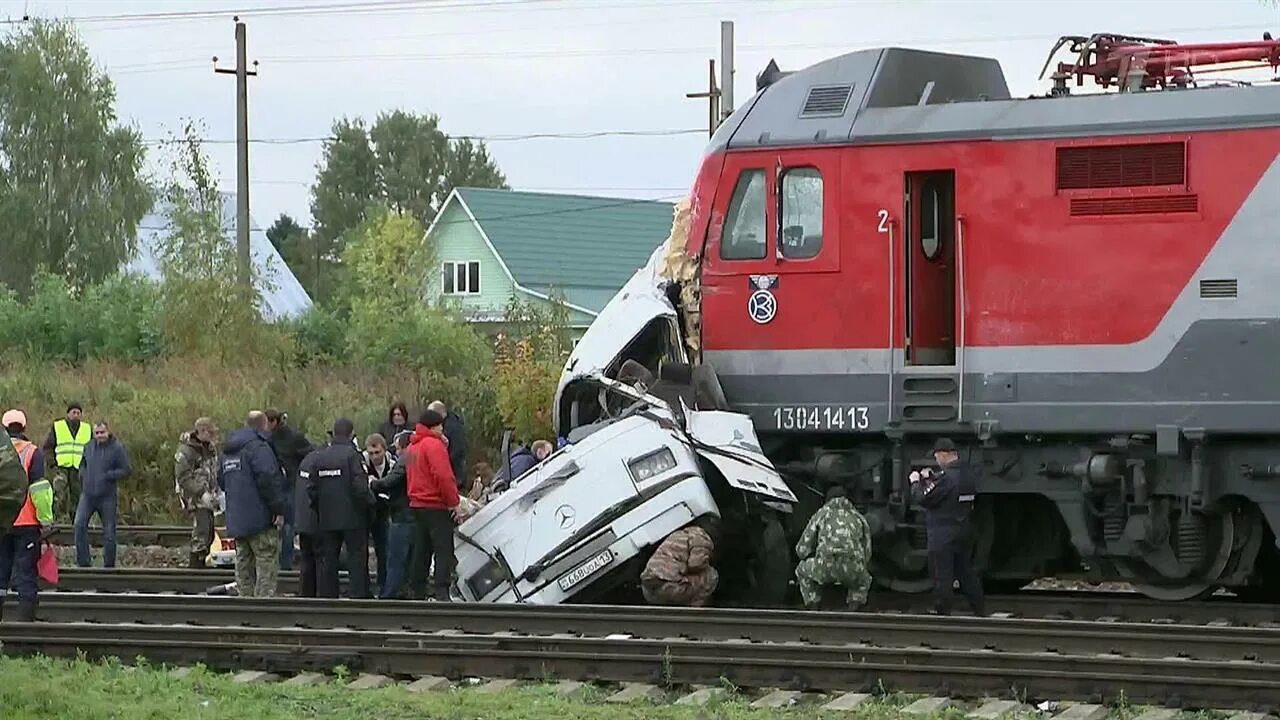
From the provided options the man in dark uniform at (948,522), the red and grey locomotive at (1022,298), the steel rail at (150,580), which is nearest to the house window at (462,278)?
the steel rail at (150,580)

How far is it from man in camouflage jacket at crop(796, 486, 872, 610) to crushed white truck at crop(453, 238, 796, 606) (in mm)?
572

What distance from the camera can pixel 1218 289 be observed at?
13.9 m

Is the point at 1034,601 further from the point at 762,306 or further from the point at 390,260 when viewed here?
the point at 390,260

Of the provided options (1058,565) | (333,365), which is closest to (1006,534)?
(1058,565)

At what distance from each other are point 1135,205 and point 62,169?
4825 centimetres

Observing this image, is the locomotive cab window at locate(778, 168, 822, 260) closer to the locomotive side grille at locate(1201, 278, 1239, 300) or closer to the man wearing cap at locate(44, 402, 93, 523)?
the locomotive side grille at locate(1201, 278, 1239, 300)

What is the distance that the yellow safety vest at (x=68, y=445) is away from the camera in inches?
872

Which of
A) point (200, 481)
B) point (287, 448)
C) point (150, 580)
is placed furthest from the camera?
point (200, 481)

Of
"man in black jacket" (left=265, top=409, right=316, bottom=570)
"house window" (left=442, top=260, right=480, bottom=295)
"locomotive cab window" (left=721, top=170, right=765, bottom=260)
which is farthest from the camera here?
"house window" (left=442, top=260, right=480, bottom=295)

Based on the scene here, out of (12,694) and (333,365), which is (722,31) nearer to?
(333,365)

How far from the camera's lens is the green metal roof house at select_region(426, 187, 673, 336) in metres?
58.3

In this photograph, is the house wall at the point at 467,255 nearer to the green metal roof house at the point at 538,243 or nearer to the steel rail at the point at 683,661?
the green metal roof house at the point at 538,243

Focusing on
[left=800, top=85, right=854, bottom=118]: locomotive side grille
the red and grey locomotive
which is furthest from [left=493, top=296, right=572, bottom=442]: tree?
[left=800, top=85, right=854, bottom=118]: locomotive side grille

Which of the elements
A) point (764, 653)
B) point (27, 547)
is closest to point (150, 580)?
point (27, 547)
